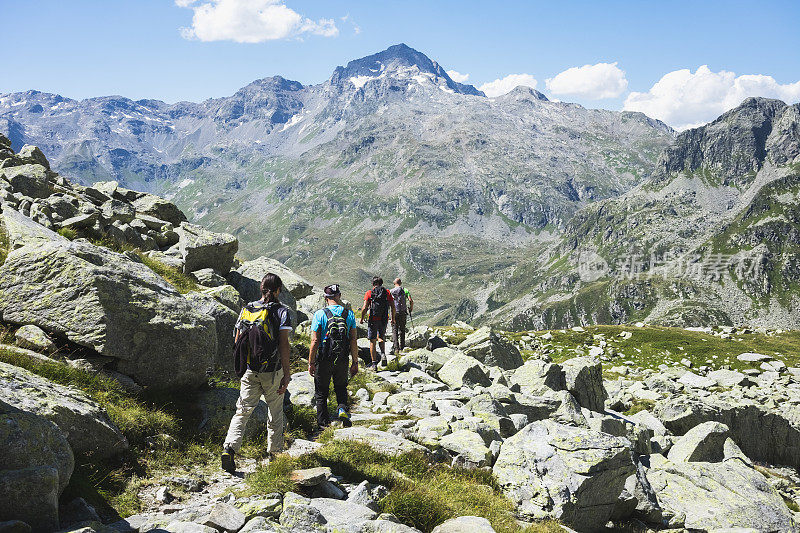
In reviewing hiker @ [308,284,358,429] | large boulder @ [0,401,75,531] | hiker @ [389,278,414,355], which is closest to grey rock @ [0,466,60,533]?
large boulder @ [0,401,75,531]

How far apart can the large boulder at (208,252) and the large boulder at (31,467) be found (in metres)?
14.4

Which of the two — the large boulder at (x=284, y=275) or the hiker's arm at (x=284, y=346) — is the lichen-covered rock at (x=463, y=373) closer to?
the large boulder at (x=284, y=275)

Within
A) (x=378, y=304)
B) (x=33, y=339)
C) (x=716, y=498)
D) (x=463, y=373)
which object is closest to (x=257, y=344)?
(x=33, y=339)

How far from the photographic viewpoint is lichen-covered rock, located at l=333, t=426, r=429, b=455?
431 inches

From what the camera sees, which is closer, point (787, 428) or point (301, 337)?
point (301, 337)

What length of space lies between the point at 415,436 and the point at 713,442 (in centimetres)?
1626

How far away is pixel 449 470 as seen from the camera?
10.7 m

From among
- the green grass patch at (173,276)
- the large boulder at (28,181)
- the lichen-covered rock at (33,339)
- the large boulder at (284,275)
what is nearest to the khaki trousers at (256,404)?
the lichen-covered rock at (33,339)

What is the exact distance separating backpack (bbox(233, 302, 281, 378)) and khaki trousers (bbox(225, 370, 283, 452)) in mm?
203

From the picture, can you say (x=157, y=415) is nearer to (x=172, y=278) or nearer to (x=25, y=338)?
(x=25, y=338)

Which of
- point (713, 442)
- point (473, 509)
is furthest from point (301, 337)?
point (713, 442)

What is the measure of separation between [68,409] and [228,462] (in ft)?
10.6

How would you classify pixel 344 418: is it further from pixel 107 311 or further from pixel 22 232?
pixel 22 232

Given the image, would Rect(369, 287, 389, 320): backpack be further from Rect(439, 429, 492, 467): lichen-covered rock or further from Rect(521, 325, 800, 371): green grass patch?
Rect(521, 325, 800, 371): green grass patch
